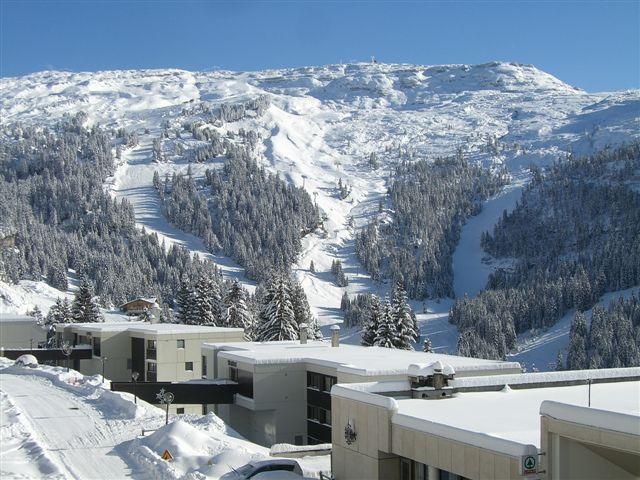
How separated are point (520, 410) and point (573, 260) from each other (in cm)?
18489

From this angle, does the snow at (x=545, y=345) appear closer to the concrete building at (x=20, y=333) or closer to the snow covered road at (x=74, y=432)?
the concrete building at (x=20, y=333)

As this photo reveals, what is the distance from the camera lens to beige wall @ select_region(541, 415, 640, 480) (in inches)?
554

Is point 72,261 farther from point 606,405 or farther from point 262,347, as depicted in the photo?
→ point 606,405

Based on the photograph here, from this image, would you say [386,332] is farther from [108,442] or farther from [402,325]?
[108,442]

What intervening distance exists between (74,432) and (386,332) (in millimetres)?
31304

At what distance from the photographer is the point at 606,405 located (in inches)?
757

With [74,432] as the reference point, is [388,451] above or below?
above

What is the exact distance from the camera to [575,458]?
46.6 ft

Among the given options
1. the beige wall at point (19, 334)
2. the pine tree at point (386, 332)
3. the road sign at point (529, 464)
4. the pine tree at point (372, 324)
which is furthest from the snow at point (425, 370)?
the beige wall at point (19, 334)

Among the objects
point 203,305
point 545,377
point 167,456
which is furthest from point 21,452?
point 203,305

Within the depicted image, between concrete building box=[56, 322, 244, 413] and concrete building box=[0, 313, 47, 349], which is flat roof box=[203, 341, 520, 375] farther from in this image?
concrete building box=[0, 313, 47, 349]

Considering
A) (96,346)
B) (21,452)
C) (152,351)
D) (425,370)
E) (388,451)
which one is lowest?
(96,346)

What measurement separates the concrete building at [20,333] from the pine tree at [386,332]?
1415 inches

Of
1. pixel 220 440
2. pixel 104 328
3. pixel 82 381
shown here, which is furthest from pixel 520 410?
pixel 104 328
